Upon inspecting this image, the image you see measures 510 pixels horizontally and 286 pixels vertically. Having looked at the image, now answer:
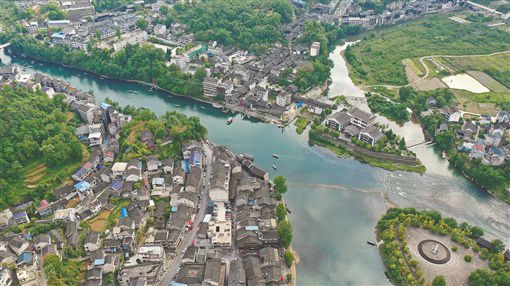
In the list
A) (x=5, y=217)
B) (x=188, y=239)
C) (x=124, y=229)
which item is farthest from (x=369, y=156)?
(x=5, y=217)

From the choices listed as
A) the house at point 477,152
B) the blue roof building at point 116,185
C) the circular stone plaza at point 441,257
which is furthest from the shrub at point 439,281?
the blue roof building at point 116,185

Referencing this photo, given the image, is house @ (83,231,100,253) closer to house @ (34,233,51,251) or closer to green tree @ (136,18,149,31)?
house @ (34,233,51,251)

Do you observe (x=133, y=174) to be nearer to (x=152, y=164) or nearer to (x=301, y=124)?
(x=152, y=164)

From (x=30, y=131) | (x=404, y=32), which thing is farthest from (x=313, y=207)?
(x=404, y=32)

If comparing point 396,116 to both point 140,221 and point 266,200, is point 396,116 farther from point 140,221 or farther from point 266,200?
point 140,221

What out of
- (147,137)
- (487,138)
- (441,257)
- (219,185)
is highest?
(487,138)

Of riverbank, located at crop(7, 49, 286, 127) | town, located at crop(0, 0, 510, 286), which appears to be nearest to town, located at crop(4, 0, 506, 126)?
riverbank, located at crop(7, 49, 286, 127)

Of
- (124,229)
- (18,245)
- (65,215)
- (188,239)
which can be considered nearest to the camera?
(18,245)

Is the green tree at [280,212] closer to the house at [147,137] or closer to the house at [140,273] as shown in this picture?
the house at [140,273]
